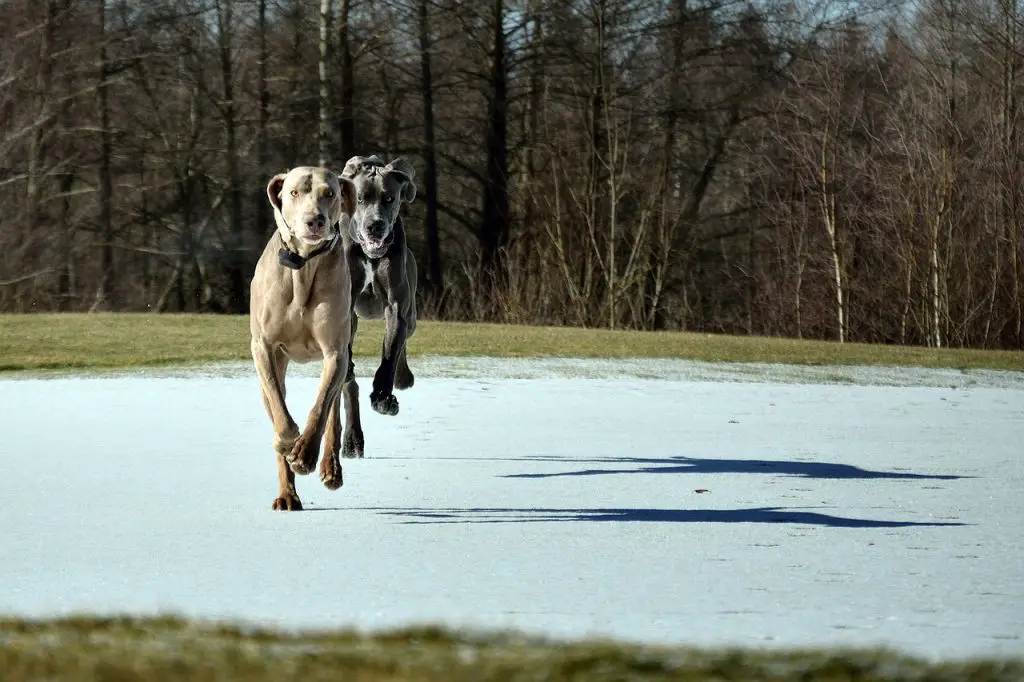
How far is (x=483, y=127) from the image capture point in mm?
31031

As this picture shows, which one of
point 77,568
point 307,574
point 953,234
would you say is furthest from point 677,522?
point 953,234

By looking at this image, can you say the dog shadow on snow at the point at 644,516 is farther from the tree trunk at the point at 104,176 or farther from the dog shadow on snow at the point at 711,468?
the tree trunk at the point at 104,176

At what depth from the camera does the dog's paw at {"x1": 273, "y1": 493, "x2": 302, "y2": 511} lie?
6.56 metres

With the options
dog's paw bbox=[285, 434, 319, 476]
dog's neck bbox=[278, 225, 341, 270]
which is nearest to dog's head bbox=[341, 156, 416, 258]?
dog's neck bbox=[278, 225, 341, 270]

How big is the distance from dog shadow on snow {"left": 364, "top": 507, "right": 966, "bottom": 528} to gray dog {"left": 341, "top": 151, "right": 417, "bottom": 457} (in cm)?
139

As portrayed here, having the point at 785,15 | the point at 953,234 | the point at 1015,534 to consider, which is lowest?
the point at 1015,534

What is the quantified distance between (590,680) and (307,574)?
1970 millimetres

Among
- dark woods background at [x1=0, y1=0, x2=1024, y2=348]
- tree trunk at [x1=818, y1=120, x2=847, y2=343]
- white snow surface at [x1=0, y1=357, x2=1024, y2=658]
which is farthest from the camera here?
dark woods background at [x1=0, y1=0, x2=1024, y2=348]

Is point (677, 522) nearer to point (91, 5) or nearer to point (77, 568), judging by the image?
point (77, 568)

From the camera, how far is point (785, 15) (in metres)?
31.0

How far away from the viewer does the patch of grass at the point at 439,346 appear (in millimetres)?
15617

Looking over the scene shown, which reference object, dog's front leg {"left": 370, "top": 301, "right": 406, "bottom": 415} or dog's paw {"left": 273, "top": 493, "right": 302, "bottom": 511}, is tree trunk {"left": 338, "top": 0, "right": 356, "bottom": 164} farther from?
dog's paw {"left": 273, "top": 493, "right": 302, "bottom": 511}

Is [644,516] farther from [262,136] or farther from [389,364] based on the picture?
[262,136]

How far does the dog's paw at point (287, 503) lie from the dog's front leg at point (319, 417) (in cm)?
45
